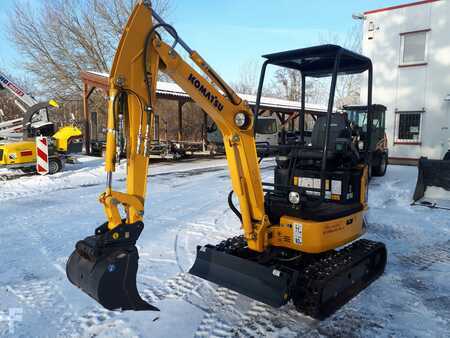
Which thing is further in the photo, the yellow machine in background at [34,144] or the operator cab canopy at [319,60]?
the yellow machine in background at [34,144]

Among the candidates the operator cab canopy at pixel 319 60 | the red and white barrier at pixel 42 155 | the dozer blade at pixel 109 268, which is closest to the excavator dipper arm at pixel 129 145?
the dozer blade at pixel 109 268

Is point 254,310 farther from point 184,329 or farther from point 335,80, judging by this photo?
point 335,80

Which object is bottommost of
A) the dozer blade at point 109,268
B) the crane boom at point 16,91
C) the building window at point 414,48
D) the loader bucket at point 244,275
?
the loader bucket at point 244,275

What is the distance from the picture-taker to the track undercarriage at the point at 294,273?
3.33m

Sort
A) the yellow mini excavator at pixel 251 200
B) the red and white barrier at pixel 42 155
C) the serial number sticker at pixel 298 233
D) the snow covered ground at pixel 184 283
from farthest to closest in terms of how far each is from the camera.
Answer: the red and white barrier at pixel 42 155
the serial number sticker at pixel 298 233
the snow covered ground at pixel 184 283
the yellow mini excavator at pixel 251 200

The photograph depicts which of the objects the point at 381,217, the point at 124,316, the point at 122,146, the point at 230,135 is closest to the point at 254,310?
the point at 124,316

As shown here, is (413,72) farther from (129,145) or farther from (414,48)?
(129,145)

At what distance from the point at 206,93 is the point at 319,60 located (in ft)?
6.03

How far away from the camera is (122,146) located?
2.84 metres

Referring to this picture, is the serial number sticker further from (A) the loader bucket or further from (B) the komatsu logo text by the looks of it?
(B) the komatsu logo text

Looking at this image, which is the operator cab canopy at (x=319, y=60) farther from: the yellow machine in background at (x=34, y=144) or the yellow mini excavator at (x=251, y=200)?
the yellow machine in background at (x=34, y=144)

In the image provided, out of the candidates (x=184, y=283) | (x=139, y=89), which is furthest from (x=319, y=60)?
(x=184, y=283)

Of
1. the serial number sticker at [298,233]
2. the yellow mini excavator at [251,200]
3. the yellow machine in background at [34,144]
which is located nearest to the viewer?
the yellow mini excavator at [251,200]

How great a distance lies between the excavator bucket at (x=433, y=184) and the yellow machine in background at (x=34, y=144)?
10.2 m
